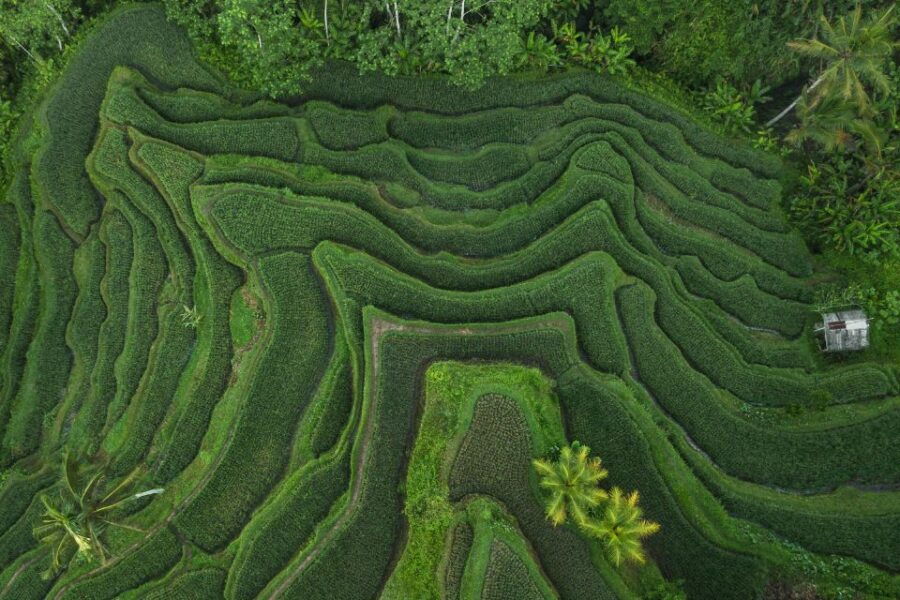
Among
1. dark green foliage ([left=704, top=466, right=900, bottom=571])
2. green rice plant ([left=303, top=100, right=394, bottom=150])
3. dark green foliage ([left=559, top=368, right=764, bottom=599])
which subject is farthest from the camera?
green rice plant ([left=303, top=100, right=394, bottom=150])

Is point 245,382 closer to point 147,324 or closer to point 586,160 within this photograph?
point 147,324

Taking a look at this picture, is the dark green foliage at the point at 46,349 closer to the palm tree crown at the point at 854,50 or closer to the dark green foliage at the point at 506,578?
the dark green foliage at the point at 506,578

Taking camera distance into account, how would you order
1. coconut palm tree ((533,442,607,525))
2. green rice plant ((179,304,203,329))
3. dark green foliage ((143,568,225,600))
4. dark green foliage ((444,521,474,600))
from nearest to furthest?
1. coconut palm tree ((533,442,607,525))
2. dark green foliage ((444,521,474,600))
3. dark green foliage ((143,568,225,600))
4. green rice plant ((179,304,203,329))

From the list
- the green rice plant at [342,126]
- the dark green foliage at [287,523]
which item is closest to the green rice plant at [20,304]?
the dark green foliage at [287,523]

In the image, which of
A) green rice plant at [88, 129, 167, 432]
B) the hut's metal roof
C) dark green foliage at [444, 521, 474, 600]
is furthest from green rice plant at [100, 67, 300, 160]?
the hut's metal roof

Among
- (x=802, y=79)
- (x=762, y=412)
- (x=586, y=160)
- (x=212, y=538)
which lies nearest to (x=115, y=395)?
(x=212, y=538)

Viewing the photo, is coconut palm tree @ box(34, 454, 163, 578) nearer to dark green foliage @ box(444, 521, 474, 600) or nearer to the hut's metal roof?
dark green foliage @ box(444, 521, 474, 600)
